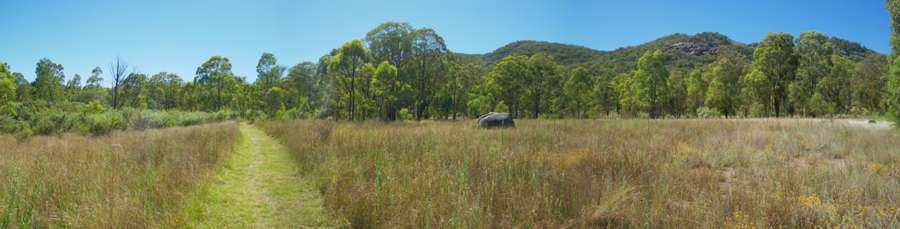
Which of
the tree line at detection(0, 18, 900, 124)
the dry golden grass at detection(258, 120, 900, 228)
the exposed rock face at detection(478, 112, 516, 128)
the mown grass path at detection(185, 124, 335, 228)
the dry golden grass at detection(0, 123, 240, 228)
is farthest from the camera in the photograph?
the tree line at detection(0, 18, 900, 124)

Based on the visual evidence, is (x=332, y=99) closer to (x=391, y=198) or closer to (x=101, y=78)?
(x=391, y=198)

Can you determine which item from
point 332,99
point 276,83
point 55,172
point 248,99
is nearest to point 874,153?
point 55,172

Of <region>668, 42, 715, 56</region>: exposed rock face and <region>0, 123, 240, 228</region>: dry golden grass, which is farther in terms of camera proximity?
<region>668, 42, 715, 56</region>: exposed rock face

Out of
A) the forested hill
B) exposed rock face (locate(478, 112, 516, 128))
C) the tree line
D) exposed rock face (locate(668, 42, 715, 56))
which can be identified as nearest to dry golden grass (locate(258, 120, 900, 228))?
exposed rock face (locate(478, 112, 516, 128))

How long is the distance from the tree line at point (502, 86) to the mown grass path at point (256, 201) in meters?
17.1

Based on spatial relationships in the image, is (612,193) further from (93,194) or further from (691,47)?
(691,47)

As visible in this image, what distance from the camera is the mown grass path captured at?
4.01 metres

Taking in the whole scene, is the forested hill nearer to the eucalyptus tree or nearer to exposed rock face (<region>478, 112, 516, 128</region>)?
the eucalyptus tree

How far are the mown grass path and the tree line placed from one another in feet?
56.1

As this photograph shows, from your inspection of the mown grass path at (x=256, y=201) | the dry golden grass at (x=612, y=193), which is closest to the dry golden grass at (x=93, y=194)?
the mown grass path at (x=256, y=201)

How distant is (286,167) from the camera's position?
7852 millimetres

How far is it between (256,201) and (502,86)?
3536 cm

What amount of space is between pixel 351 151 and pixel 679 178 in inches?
241

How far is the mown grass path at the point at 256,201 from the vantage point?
13.1ft
